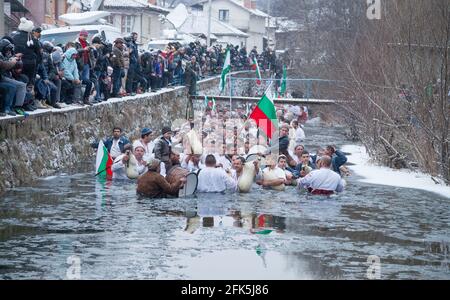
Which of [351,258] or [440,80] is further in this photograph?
[440,80]

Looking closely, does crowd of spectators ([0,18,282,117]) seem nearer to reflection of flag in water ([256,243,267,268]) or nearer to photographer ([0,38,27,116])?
photographer ([0,38,27,116])

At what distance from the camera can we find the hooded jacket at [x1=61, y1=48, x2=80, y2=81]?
88.4 ft

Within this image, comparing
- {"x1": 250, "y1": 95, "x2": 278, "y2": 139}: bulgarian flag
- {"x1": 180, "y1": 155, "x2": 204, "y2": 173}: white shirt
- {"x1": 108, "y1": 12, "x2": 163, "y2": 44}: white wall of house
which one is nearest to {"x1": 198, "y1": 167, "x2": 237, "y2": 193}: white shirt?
{"x1": 180, "y1": 155, "x2": 204, "y2": 173}: white shirt

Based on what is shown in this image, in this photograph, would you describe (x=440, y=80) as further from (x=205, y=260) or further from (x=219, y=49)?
(x=219, y=49)

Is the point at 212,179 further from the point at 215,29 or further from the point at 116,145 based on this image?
the point at 215,29

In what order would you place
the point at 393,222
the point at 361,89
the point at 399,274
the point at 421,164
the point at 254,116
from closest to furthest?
the point at 399,274
the point at 393,222
the point at 254,116
the point at 421,164
the point at 361,89

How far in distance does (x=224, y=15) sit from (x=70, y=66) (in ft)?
283

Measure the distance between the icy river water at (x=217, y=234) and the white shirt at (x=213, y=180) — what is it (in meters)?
0.23

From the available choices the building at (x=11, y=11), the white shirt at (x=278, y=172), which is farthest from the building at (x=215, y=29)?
the white shirt at (x=278, y=172)

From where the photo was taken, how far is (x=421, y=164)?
95.1 ft

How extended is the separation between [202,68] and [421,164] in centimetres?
2793
